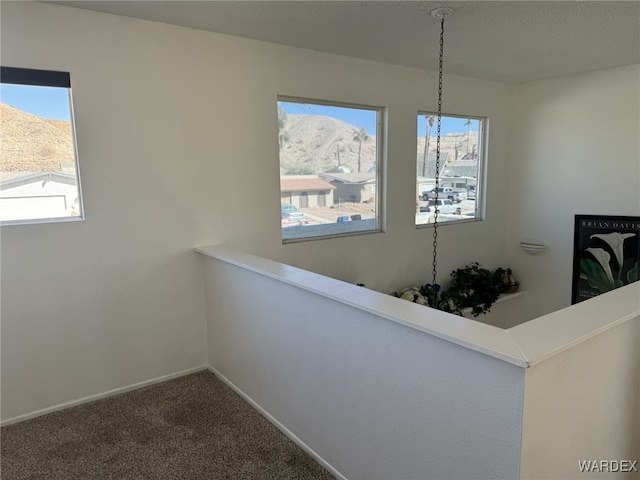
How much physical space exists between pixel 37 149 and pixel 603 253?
4.74 m

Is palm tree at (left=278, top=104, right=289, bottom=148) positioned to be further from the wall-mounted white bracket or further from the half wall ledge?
the wall-mounted white bracket

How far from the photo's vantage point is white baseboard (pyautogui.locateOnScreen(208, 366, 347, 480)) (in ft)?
6.55

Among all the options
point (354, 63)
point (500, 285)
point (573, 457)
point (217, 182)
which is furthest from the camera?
point (500, 285)

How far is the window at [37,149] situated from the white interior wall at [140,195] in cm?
7

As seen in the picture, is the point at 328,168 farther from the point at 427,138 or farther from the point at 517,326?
the point at 517,326

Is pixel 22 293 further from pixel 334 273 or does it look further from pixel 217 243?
pixel 334 273

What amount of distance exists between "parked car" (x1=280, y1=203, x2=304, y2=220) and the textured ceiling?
3.83ft

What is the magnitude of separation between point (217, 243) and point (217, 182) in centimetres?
42

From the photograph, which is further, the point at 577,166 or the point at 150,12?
the point at 577,166

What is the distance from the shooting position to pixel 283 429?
2.30 m

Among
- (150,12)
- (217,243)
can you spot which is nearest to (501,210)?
(217,243)

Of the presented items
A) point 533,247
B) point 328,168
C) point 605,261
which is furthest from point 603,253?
point 328,168

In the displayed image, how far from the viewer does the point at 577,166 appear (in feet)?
14.2

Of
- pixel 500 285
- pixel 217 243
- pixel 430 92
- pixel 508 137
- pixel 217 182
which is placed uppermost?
pixel 430 92
